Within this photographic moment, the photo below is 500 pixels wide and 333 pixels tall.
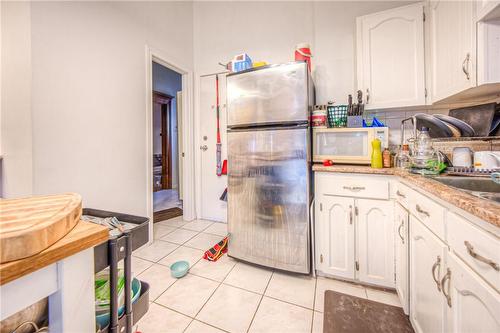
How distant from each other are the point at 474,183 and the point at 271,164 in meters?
1.13

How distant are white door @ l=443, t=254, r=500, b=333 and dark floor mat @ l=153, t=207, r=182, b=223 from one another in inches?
115

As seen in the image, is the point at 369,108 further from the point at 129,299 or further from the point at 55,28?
the point at 55,28

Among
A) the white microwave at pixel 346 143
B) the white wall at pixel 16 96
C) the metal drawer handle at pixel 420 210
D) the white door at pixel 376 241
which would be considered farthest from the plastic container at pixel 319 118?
the white wall at pixel 16 96

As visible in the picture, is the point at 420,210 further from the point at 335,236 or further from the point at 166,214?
the point at 166,214

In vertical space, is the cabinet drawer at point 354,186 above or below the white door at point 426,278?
above

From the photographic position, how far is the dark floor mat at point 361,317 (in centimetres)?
114

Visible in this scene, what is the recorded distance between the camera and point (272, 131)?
5.22 feet

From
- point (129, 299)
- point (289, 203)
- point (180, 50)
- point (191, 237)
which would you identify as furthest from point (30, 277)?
point (180, 50)

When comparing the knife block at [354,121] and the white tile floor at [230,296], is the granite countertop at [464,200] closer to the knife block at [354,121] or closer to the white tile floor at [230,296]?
the knife block at [354,121]

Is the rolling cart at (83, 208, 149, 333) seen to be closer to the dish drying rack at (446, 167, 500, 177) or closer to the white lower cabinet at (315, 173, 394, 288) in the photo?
the white lower cabinet at (315, 173, 394, 288)

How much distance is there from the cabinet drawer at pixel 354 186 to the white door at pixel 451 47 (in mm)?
722

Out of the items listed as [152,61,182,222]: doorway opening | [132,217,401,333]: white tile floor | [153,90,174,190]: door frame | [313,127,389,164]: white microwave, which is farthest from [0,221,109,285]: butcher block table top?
[153,90,174,190]: door frame

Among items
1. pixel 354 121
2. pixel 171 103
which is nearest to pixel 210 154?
pixel 354 121

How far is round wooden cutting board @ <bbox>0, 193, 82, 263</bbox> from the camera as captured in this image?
0.30 meters
